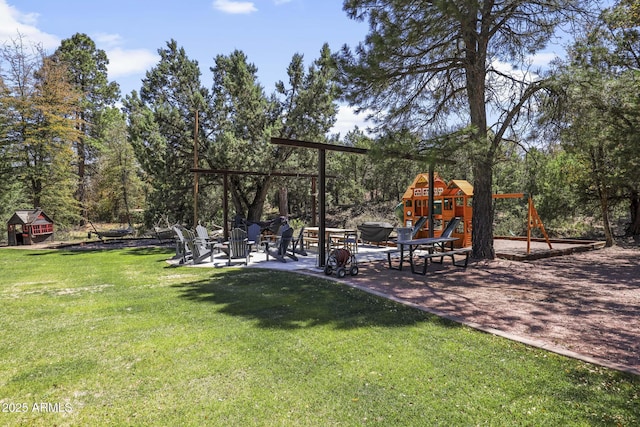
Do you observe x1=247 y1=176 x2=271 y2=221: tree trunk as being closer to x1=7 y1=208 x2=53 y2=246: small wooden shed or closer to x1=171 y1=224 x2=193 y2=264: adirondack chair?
x1=171 y1=224 x2=193 y2=264: adirondack chair

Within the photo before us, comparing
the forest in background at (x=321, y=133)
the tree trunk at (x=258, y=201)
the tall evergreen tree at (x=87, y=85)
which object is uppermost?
the tall evergreen tree at (x=87, y=85)

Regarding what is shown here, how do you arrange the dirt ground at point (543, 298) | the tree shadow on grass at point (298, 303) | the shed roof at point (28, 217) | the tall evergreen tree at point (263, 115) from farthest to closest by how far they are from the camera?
the shed roof at point (28, 217)
the tall evergreen tree at point (263, 115)
the tree shadow on grass at point (298, 303)
the dirt ground at point (543, 298)

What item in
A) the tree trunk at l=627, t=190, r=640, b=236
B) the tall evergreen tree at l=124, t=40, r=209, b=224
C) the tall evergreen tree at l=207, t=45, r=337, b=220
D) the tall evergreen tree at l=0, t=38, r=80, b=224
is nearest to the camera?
the tree trunk at l=627, t=190, r=640, b=236

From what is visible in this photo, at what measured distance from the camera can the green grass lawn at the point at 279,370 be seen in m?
2.50

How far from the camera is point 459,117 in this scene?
10.6 m

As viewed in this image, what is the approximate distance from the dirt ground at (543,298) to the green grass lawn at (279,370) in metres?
0.44

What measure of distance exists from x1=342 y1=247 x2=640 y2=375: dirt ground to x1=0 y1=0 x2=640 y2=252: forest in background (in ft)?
7.84

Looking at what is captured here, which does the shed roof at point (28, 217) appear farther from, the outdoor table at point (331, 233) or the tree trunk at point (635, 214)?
the tree trunk at point (635, 214)

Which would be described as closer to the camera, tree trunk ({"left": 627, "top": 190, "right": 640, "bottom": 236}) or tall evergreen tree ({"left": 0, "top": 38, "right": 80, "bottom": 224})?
tree trunk ({"left": 627, "top": 190, "right": 640, "bottom": 236})

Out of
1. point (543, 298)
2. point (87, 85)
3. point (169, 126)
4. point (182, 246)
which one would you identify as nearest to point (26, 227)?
point (169, 126)

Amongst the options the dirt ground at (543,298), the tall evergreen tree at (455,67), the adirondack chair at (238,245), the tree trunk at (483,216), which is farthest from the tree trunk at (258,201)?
the tree trunk at (483,216)

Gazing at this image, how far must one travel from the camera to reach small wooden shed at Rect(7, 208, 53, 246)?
1471 cm

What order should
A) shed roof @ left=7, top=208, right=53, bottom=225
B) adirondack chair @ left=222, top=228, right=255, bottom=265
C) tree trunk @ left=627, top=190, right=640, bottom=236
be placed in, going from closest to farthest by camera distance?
1. adirondack chair @ left=222, top=228, right=255, bottom=265
2. tree trunk @ left=627, top=190, right=640, bottom=236
3. shed roof @ left=7, top=208, right=53, bottom=225

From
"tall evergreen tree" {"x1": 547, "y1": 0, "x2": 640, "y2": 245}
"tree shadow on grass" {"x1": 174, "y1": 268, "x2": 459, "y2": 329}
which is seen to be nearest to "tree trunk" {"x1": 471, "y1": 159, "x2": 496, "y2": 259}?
"tall evergreen tree" {"x1": 547, "y1": 0, "x2": 640, "y2": 245}
